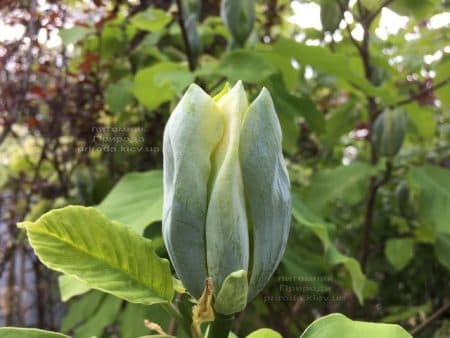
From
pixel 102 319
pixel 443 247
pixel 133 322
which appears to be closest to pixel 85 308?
pixel 102 319

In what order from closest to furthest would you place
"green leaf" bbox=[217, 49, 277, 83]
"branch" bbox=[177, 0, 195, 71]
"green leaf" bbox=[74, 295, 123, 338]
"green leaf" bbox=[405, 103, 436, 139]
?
"green leaf" bbox=[217, 49, 277, 83]
"branch" bbox=[177, 0, 195, 71]
"green leaf" bbox=[74, 295, 123, 338]
"green leaf" bbox=[405, 103, 436, 139]

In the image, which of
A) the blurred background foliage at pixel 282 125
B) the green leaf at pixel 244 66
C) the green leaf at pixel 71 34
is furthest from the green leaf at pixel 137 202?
the green leaf at pixel 71 34

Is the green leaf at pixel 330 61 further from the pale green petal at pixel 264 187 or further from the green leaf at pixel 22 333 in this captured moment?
the green leaf at pixel 22 333

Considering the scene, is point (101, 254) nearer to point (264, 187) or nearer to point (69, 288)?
point (264, 187)

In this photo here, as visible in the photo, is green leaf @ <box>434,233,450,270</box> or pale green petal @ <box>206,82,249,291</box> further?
green leaf @ <box>434,233,450,270</box>

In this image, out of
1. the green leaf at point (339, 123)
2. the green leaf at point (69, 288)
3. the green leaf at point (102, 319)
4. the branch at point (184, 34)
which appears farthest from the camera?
the green leaf at point (339, 123)

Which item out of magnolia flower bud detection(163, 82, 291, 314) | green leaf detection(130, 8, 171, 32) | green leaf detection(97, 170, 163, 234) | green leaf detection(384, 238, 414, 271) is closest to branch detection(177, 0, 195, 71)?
green leaf detection(130, 8, 171, 32)

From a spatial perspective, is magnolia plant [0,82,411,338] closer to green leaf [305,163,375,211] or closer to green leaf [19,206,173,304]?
green leaf [19,206,173,304]
